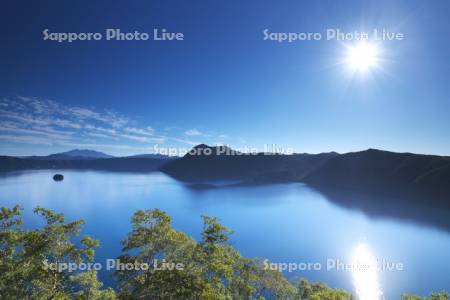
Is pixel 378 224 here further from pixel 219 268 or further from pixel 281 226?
pixel 219 268

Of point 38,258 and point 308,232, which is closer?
point 38,258

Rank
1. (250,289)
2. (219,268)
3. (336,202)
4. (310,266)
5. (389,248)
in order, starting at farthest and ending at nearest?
(336,202) → (389,248) → (310,266) → (250,289) → (219,268)

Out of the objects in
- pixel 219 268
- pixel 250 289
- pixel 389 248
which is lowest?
pixel 389 248

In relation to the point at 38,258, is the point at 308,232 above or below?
below

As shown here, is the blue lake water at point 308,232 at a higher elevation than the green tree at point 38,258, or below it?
below

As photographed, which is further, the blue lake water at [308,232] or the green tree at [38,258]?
the blue lake water at [308,232]

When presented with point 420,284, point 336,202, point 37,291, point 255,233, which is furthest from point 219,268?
point 336,202

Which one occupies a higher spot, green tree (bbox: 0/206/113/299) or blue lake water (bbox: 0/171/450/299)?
green tree (bbox: 0/206/113/299)

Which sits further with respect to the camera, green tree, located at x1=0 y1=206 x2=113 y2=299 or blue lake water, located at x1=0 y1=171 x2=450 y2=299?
blue lake water, located at x1=0 y1=171 x2=450 y2=299
